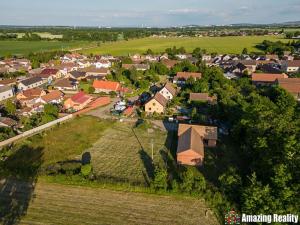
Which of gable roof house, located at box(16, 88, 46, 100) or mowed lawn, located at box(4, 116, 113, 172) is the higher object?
gable roof house, located at box(16, 88, 46, 100)

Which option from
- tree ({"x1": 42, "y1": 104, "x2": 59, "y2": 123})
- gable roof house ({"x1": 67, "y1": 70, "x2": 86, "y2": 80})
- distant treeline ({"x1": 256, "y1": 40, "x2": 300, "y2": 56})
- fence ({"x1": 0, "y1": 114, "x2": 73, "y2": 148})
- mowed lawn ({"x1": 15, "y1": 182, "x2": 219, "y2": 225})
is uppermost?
distant treeline ({"x1": 256, "y1": 40, "x2": 300, "y2": 56})

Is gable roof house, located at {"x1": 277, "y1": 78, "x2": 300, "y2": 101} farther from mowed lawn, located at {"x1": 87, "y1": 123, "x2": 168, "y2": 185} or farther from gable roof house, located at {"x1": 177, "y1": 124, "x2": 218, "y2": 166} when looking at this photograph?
mowed lawn, located at {"x1": 87, "y1": 123, "x2": 168, "y2": 185}

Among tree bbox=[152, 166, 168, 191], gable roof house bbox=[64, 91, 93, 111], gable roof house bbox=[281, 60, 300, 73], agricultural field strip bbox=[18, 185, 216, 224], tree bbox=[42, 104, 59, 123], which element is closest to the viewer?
agricultural field strip bbox=[18, 185, 216, 224]

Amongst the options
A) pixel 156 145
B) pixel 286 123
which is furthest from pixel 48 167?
pixel 286 123

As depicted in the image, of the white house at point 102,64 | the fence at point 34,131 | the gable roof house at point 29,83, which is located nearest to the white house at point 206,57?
the white house at point 102,64

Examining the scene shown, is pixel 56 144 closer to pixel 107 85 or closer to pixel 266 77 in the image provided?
pixel 107 85

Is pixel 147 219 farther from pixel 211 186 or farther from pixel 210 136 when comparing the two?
pixel 210 136

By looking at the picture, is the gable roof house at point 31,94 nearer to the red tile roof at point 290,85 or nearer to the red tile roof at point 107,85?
the red tile roof at point 107,85

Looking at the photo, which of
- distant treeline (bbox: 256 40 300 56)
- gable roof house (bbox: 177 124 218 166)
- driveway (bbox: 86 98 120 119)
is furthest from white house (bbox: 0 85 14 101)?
distant treeline (bbox: 256 40 300 56)
